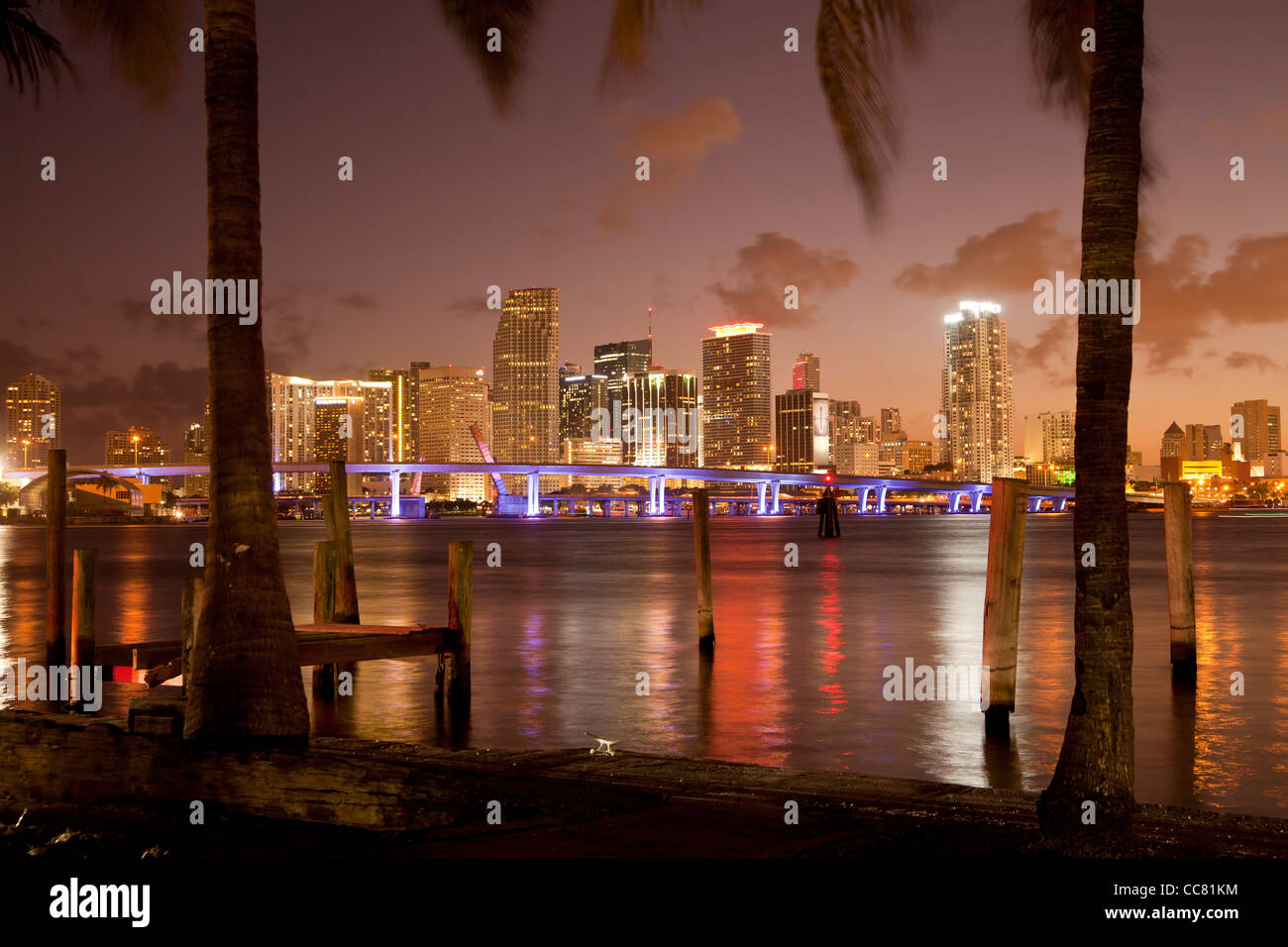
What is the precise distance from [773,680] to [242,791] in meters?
11.9

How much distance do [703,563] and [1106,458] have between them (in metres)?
12.8

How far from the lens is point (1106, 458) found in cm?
589

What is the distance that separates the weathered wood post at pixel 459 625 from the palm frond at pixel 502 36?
24.3ft

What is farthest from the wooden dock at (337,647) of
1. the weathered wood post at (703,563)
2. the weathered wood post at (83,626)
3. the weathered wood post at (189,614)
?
the weathered wood post at (703,563)

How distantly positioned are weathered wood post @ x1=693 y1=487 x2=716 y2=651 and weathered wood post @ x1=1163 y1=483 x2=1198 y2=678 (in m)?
6.64

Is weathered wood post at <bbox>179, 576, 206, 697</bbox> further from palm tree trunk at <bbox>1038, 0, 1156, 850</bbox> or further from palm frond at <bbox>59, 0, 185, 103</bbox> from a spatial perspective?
palm tree trunk at <bbox>1038, 0, 1156, 850</bbox>

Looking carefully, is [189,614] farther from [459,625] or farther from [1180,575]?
[1180,575]

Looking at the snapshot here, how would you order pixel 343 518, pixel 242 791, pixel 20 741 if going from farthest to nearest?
pixel 343 518 < pixel 20 741 < pixel 242 791

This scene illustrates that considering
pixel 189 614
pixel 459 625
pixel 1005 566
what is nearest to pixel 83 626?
pixel 189 614

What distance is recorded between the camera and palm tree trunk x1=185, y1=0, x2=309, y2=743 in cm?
755

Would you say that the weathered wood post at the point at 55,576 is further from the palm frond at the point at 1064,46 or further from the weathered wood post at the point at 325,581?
the palm frond at the point at 1064,46
